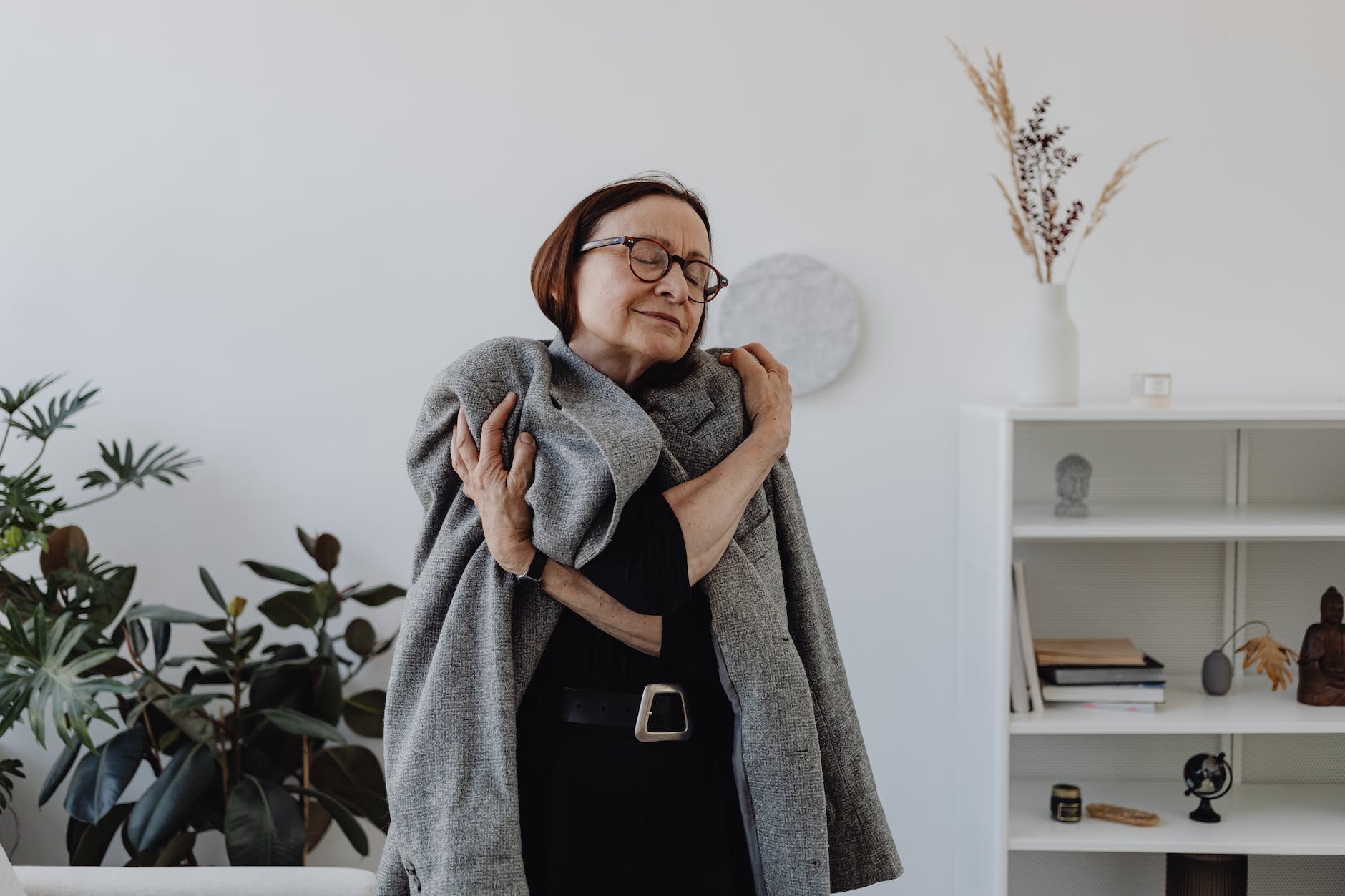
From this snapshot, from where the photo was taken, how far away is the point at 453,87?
2.53 metres

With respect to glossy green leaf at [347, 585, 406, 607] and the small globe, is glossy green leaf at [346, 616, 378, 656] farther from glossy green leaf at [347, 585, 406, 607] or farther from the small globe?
the small globe

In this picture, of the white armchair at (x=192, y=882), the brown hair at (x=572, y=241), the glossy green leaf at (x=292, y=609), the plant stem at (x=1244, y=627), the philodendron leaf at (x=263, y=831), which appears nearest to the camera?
the brown hair at (x=572, y=241)

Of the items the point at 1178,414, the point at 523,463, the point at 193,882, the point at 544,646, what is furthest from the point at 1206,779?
the point at 193,882

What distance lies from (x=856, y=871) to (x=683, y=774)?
303 mm

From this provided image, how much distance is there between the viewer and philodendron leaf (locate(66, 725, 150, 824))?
2.12 m

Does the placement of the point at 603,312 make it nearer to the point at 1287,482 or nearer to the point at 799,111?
the point at 799,111

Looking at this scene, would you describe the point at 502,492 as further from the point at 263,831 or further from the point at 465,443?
the point at 263,831

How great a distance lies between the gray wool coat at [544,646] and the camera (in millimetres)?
1206

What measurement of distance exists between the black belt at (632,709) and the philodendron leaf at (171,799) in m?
1.20

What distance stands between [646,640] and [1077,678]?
1.32 metres

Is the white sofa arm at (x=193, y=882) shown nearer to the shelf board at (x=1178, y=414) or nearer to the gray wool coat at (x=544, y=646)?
the gray wool coat at (x=544, y=646)

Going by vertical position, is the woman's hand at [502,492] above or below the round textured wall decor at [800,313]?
below

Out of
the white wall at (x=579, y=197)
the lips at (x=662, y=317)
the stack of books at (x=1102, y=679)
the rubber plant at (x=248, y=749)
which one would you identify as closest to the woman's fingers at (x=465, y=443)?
the lips at (x=662, y=317)

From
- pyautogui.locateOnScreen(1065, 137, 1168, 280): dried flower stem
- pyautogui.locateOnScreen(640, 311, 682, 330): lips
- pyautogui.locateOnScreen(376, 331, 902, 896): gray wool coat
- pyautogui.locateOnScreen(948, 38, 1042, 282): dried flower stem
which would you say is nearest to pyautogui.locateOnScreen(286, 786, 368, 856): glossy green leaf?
pyautogui.locateOnScreen(376, 331, 902, 896): gray wool coat
